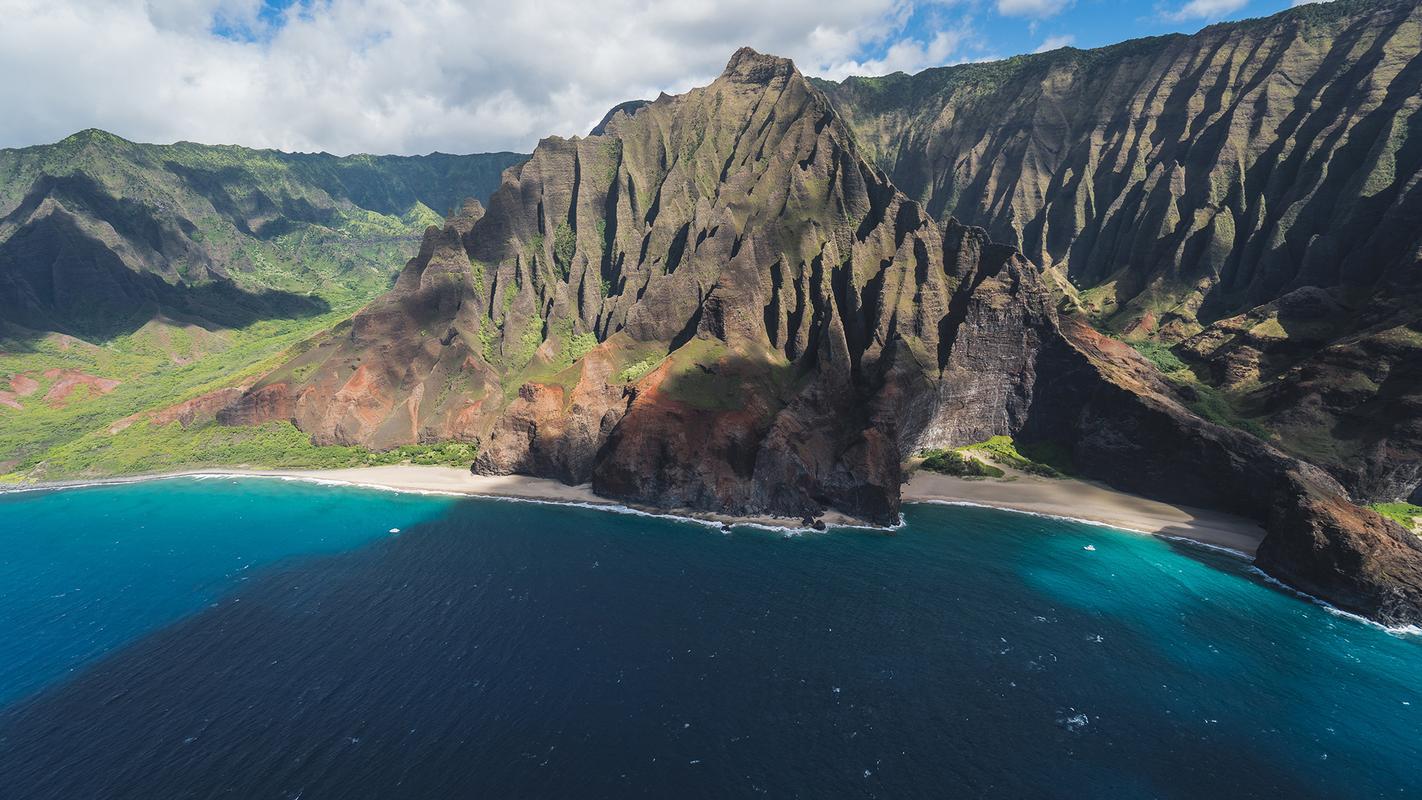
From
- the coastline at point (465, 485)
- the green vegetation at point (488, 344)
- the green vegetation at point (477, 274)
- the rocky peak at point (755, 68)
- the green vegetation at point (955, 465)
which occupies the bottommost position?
the coastline at point (465, 485)

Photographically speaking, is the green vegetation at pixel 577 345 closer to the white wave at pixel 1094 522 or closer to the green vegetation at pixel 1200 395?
the white wave at pixel 1094 522

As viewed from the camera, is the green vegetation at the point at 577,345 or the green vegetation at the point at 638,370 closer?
the green vegetation at the point at 638,370

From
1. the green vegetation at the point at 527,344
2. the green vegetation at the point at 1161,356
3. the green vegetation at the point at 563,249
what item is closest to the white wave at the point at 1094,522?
the green vegetation at the point at 1161,356

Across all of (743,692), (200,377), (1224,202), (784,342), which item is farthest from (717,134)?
(200,377)

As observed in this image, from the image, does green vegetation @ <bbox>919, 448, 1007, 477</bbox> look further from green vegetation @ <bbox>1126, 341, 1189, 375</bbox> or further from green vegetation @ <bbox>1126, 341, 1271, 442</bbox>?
green vegetation @ <bbox>1126, 341, 1189, 375</bbox>

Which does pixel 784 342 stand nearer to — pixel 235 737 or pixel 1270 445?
pixel 1270 445

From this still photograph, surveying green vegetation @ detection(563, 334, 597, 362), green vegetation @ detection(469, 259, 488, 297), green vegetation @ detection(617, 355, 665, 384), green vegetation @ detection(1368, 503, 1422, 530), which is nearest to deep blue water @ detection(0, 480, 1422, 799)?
green vegetation @ detection(1368, 503, 1422, 530)

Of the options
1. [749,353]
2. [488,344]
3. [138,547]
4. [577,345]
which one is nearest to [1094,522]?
[749,353]
